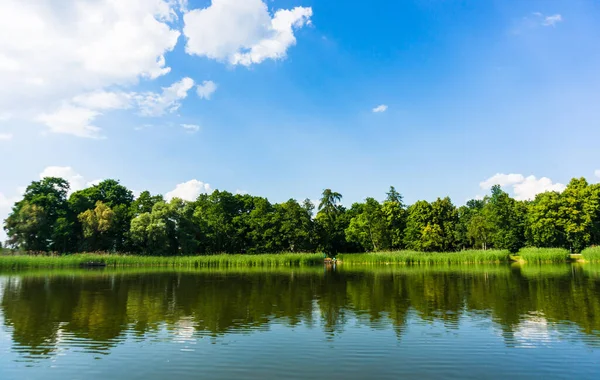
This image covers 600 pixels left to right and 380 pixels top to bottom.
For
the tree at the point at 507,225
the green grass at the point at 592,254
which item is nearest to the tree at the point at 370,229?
the tree at the point at 507,225

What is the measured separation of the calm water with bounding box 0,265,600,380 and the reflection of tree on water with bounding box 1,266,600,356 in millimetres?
57

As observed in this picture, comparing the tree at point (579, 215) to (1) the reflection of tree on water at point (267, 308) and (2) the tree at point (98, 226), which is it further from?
(2) the tree at point (98, 226)

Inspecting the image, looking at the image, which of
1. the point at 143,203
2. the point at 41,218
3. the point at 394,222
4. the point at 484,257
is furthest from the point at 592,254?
the point at 41,218

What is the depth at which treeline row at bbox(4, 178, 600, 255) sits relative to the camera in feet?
204

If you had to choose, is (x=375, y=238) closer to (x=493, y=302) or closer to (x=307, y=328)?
(x=493, y=302)

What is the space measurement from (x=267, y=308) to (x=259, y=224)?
2154 inches

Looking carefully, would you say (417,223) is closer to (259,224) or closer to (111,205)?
(259,224)

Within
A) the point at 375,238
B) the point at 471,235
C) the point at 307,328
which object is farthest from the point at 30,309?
the point at 471,235

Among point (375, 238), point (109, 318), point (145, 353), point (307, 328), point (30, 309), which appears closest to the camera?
point (145, 353)

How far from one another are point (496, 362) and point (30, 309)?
19.5 metres

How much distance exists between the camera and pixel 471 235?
7106 cm

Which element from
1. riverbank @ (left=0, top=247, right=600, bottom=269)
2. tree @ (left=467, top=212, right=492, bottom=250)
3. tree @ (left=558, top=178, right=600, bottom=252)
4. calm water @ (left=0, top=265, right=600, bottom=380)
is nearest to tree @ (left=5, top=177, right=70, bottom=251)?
riverbank @ (left=0, top=247, right=600, bottom=269)

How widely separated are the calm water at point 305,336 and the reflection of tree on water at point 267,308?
6 cm

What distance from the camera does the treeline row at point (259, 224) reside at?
6231 centimetres
